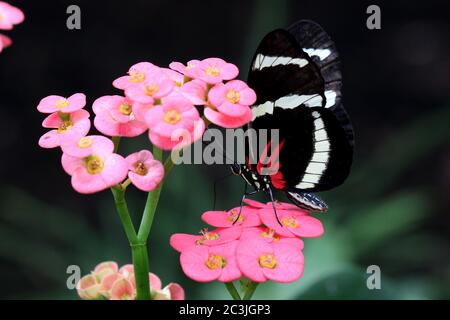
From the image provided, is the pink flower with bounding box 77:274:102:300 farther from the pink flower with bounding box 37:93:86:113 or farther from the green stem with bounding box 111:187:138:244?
the pink flower with bounding box 37:93:86:113

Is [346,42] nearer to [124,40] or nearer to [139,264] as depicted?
[124,40]

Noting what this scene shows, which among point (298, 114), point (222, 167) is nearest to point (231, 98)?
point (298, 114)

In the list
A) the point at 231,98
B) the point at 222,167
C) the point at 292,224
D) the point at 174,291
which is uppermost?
the point at 222,167

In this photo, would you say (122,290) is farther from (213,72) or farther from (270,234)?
(213,72)

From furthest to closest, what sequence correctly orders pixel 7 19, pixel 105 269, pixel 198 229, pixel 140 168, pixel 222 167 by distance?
1. pixel 222 167
2. pixel 198 229
3. pixel 105 269
4. pixel 140 168
5. pixel 7 19

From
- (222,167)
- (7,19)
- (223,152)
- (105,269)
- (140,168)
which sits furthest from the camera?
(222,167)

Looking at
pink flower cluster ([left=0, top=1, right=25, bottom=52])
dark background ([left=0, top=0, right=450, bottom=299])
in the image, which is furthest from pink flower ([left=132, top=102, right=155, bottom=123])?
dark background ([left=0, top=0, right=450, bottom=299])
